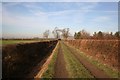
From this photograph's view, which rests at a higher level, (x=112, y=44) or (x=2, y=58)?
(x=112, y=44)

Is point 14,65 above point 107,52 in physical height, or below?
below

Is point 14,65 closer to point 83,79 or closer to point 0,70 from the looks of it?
point 0,70

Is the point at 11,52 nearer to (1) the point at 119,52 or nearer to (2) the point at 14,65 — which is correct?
(2) the point at 14,65

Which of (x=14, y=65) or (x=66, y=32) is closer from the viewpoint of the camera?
(x=14, y=65)

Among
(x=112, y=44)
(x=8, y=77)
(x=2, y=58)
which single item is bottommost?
(x=8, y=77)

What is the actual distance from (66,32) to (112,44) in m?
116

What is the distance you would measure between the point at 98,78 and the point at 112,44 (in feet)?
22.5

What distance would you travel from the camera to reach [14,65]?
16.9 meters

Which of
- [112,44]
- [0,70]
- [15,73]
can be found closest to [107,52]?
[112,44]

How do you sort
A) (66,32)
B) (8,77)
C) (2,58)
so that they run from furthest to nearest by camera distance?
(66,32) < (2,58) < (8,77)

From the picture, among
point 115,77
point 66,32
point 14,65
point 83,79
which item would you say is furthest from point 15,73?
point 66,32

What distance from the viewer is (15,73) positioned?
16.0 metres

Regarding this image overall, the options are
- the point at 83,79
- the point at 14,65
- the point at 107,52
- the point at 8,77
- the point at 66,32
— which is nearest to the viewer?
the point at 83,79

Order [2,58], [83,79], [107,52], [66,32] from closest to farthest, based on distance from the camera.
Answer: [83,79] < [2,58] < [107,52] < [66,32]
